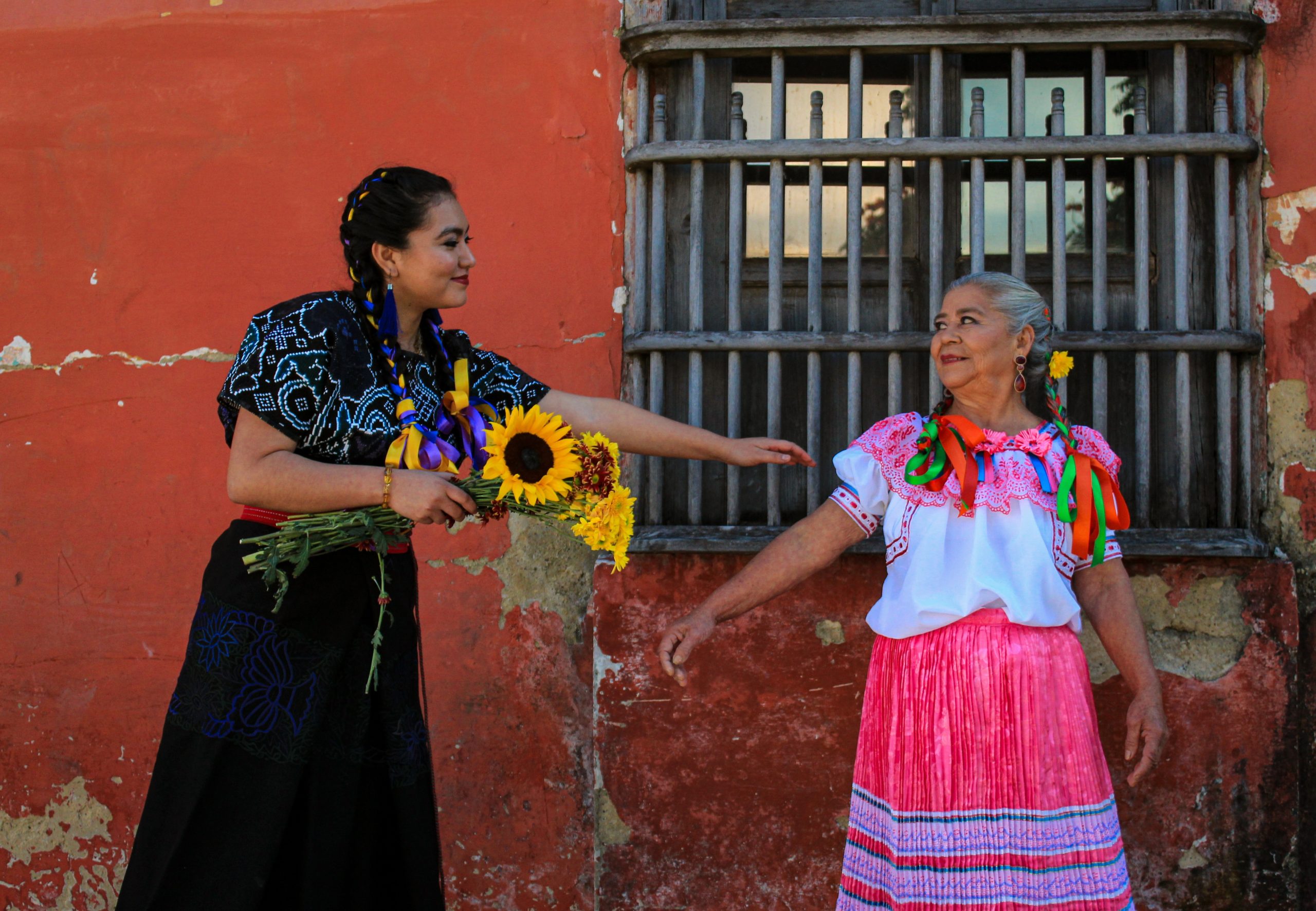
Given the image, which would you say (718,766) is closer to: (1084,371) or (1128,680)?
(1128,680)

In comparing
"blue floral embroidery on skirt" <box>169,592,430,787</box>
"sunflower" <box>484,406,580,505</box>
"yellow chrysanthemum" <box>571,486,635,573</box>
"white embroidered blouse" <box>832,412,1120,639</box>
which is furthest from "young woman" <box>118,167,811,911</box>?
"white embroidered blouse" <box>832,412,1120,639</box>

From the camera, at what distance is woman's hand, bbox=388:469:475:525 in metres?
2.09

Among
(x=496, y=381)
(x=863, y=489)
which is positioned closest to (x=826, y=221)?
(x=863, y=489)

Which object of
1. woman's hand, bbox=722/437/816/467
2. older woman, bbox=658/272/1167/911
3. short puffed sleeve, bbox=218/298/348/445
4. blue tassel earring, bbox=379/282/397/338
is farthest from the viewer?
woman's hand, bbox=722/437/816/467

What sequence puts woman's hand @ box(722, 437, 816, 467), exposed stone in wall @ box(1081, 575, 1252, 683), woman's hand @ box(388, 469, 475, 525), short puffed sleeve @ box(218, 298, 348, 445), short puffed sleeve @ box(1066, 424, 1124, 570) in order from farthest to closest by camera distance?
exposed stone in wall @ box(1081, 575, 1252, 683)
woman's hand @ box(722, 437, 816, 467)
short puffed sleeve @ box(1066, 424, 1124, 570)
short puffed sleeve @ box(218, 298, 348, 445)
woman's hand @ box(388, 469, 475, 525)

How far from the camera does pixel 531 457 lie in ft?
7.13

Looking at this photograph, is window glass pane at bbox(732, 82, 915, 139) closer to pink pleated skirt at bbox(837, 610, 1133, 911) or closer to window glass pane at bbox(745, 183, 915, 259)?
window glass pane at bbox(745, 183, 915, 259)

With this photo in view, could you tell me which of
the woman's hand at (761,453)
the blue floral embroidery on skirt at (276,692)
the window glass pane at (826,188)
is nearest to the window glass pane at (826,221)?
the window glass pane at (826,188)

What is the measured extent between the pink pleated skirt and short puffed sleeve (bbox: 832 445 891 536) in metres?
0.30

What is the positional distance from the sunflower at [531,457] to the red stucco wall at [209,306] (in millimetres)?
1145

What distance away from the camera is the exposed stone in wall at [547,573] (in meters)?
3.32

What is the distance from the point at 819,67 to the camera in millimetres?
3424

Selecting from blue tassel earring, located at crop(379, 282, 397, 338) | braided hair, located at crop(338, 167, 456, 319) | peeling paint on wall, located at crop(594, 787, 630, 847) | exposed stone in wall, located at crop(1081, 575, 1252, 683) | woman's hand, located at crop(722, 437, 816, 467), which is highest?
braided hair, located at crop(338, 167, 456, 319)

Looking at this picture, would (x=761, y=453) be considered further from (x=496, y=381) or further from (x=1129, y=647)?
(x=1129, y=647)
